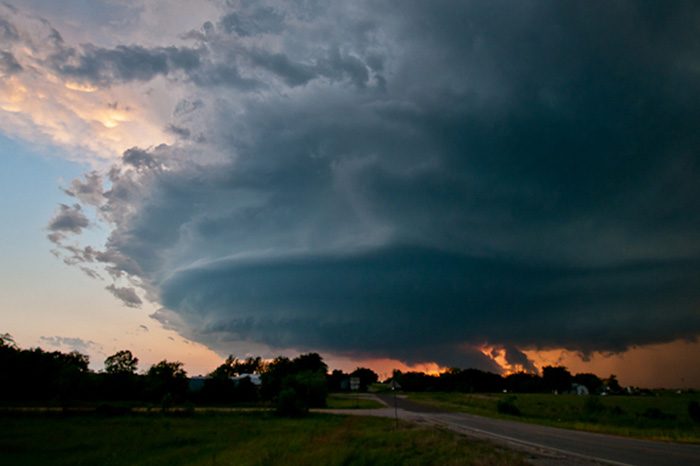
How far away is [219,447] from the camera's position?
25.0 metres

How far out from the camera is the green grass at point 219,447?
17.6 meters

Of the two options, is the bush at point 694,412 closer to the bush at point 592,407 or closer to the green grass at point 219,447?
the bush at point 592,407

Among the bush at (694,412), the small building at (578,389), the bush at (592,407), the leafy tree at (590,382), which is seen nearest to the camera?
the bush at (694,412)

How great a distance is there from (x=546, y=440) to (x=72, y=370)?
52.4m

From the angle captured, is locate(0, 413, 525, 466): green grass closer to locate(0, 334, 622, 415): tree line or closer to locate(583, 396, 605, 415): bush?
locate(0, 334, 622, 415): tree line

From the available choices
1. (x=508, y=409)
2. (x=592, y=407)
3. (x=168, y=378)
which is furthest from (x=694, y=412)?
(x=168, y=378)

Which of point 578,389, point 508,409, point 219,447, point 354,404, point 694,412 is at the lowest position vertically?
point 578,389

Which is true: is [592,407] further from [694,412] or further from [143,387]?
[143,387]

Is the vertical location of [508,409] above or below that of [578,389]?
above

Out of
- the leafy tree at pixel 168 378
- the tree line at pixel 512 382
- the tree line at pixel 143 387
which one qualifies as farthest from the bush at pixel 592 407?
the tree line at pixel 512 382

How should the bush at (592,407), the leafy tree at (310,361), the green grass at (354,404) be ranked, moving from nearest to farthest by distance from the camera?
the bush at (592,407) < the green grass at (354,404) < the leafy tree at (310,361)

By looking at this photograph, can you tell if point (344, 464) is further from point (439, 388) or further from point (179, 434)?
point (439, 388)

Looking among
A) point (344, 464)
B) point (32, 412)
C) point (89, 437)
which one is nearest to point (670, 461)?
point (344, 464)

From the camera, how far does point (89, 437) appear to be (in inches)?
1182
